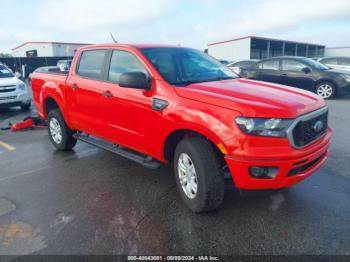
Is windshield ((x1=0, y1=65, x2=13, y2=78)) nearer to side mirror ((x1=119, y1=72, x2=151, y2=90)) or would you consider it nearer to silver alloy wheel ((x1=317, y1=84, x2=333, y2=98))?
side mirror ((x1=119, y1=72, x2=151, y2=90))

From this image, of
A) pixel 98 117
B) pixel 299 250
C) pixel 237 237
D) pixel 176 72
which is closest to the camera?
pixel 299 250

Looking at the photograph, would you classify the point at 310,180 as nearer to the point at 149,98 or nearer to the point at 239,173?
the point at 239,173

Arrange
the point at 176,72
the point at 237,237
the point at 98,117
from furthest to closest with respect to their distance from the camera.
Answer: the point at 98,117, the point at 176,72, the point at 237,237

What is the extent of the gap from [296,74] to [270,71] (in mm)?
1065

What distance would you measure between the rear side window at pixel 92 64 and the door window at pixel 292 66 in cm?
821

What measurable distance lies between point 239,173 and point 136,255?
1164mm

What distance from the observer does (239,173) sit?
278 cm

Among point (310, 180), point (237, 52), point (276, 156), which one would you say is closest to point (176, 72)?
point (276, 156)

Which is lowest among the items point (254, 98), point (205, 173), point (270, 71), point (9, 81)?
point (205, 173)

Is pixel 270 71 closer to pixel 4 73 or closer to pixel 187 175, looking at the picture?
pixel 187 175

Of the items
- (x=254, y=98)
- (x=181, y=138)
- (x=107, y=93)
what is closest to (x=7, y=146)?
(x=107, y=93)

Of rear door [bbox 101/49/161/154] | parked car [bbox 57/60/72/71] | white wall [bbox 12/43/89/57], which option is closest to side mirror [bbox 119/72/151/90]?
rear door [bbox 101/49/161/154]

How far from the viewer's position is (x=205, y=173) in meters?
2.96

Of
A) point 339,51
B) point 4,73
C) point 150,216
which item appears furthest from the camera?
point 339,51
